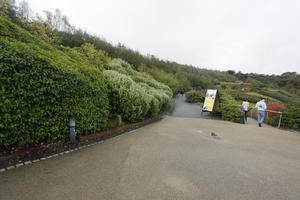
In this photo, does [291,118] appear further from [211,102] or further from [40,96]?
[40,96]

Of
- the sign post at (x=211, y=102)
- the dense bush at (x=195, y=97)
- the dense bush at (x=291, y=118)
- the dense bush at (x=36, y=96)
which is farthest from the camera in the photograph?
the dense bush at (x=195, y=97)

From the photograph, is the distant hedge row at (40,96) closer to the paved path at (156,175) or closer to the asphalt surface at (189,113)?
the paved path at (156,175)

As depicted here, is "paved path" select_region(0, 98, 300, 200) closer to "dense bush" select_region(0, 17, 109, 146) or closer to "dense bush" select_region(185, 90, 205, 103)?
"dense bush" select_region(0, 17, 109, 146)

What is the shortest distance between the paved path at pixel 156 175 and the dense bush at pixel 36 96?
56 centimetres

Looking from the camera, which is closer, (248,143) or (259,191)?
(259,191)

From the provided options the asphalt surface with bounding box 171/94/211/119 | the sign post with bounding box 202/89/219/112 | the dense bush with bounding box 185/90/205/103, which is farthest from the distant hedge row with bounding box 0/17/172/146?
the dense bush with bounding box 185/90/205/103

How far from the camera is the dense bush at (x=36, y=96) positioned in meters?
1.91

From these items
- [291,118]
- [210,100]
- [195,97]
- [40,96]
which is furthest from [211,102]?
[40,96]

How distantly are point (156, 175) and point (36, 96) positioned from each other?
2.48 m

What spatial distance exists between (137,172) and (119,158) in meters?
0.58

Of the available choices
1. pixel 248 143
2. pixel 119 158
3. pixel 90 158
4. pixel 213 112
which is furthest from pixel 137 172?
pixel 213 112

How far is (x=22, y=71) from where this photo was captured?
201 centimetres

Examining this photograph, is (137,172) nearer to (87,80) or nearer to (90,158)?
(90,158)

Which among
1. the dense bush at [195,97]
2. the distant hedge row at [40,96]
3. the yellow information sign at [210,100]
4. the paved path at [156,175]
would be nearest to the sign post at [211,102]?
the yellow information sign at [210,100]
